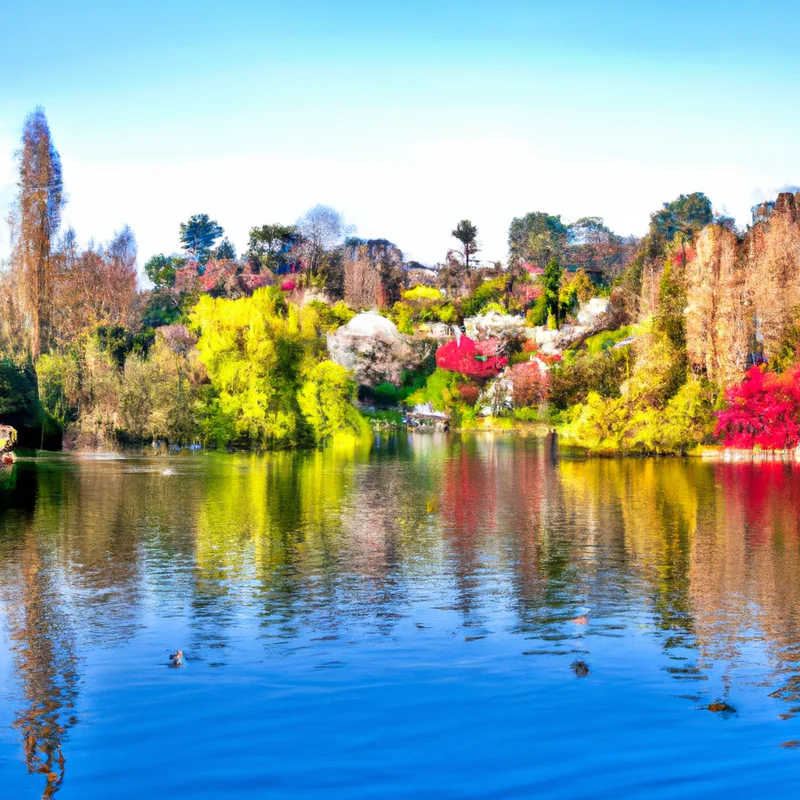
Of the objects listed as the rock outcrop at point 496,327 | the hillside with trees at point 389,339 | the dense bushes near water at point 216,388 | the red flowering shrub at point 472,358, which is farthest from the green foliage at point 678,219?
the dense bushes near water at point 216,388

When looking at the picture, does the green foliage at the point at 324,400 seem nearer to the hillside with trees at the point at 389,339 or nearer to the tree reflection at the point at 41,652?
the hillside with trees at the point at 389,339

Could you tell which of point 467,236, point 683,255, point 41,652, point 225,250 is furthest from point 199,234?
point 41,652

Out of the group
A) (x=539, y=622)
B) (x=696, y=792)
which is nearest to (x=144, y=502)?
(x=539, y=622)

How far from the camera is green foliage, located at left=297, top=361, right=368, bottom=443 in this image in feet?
206

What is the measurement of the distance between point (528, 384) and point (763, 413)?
32.1 m

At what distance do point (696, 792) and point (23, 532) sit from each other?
22.0 metres

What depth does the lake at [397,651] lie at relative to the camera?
1288 centimetres

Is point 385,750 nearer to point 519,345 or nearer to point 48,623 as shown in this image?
point 48,623

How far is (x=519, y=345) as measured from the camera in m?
94.2

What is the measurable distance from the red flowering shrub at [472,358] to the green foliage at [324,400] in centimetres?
2861

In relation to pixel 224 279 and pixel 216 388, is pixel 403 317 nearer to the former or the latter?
pixel 224 279

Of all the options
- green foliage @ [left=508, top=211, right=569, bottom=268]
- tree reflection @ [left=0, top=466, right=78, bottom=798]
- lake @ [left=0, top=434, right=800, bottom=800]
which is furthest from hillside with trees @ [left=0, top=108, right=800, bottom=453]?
tree reflection @ [left=0, top=466, right=78, bottom=798]

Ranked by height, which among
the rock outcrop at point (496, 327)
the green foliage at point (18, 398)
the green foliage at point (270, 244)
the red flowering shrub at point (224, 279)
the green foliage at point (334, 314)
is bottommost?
the green foliage at point (18, 398)

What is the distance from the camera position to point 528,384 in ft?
287
